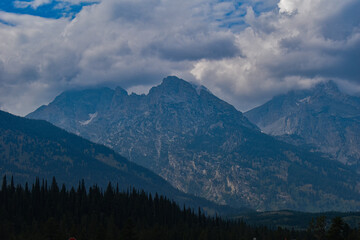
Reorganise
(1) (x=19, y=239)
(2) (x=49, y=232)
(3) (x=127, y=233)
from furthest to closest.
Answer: (1) (x=19, y=239) < (2) (x=49, y=232) < (3) (x=127, y=233)

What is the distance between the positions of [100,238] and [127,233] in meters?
34.4

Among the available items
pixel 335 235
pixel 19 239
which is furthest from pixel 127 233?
pixel 19 239

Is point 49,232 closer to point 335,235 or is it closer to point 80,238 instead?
point 80,238

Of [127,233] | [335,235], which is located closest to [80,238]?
[127,233]

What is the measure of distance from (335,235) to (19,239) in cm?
11400

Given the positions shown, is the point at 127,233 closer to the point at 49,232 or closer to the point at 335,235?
the point at 49,232

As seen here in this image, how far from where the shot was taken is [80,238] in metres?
199

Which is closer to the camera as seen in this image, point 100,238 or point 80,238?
point 100,238

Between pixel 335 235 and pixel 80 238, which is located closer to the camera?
pixel 335 235

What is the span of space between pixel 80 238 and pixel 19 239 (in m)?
22.0

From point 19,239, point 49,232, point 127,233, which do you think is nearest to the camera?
point 127,233

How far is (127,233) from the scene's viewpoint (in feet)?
459

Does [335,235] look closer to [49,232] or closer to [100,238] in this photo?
[100,238]

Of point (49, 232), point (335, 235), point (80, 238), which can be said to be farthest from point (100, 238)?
point (335, 235)
